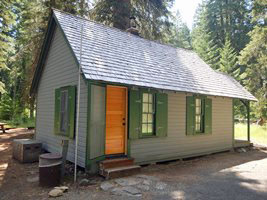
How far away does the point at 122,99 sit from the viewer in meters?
6.85

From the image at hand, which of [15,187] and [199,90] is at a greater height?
[199,90]

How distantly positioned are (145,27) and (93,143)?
11001 millimetres

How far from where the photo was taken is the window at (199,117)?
29.9 feet

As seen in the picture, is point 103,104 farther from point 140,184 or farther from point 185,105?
point 185,105

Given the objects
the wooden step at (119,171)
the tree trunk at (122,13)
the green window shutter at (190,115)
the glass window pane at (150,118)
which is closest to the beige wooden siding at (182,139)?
the green window shutter at (190,115)

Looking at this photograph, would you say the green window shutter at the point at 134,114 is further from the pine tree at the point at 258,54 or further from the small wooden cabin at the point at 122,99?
the pine tree at the point at 258,54

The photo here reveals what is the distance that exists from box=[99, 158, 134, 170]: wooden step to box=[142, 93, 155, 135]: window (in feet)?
3.79

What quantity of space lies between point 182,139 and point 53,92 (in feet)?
17.3

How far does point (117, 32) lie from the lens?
9328 millimetres

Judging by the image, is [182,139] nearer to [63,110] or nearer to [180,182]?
[180,182]

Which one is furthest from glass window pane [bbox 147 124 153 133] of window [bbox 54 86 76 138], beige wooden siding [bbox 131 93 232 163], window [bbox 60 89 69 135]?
window [bbox 60 89 69 135]

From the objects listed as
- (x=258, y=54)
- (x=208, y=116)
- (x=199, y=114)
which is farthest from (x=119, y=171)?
(x=258, y=54)

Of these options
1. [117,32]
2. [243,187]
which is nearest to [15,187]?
[243,187]

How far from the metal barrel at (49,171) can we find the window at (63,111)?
2033 millimetres
